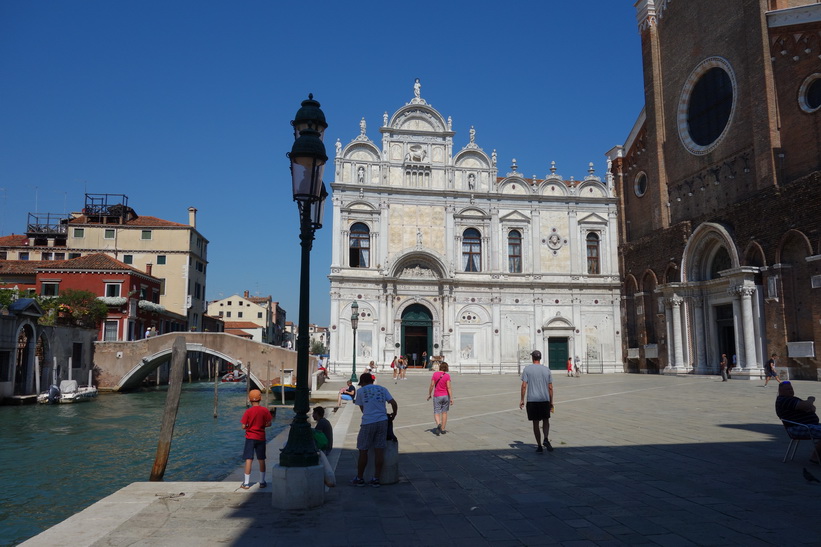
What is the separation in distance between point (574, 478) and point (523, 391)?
262cm

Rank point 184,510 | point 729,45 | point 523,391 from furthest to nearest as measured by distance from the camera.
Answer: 1. point 729,45
2. point 523,391
3. point 184,510

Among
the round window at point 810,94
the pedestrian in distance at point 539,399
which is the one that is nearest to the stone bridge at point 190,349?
the pedestrian in distance at point 539,399

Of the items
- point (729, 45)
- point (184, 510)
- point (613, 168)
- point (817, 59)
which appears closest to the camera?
point (184, 510)

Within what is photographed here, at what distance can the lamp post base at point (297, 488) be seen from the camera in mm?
6062

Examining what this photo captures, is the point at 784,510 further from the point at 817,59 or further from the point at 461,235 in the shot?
the point at 461,235

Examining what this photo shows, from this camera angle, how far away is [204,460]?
566 inches

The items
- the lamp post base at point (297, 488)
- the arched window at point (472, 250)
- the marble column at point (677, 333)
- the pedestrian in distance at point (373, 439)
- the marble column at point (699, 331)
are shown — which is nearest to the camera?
the lamp post base at point (297, 488)

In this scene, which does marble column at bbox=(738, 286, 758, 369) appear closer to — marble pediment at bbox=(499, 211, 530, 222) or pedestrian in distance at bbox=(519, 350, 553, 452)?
marble pediment at bbox=(499, 211, 530, 222)

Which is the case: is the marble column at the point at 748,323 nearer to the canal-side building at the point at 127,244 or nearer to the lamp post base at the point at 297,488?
the lamp post base at the point at 297,488

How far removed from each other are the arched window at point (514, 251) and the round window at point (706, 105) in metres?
11.0

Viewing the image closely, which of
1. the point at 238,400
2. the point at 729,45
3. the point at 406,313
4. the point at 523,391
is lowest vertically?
the point at 238,400

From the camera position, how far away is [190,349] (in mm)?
33969

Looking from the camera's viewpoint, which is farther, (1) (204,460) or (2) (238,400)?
(2) (238,400)

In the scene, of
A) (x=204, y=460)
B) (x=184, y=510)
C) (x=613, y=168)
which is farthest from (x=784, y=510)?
(x=613, y=168)
